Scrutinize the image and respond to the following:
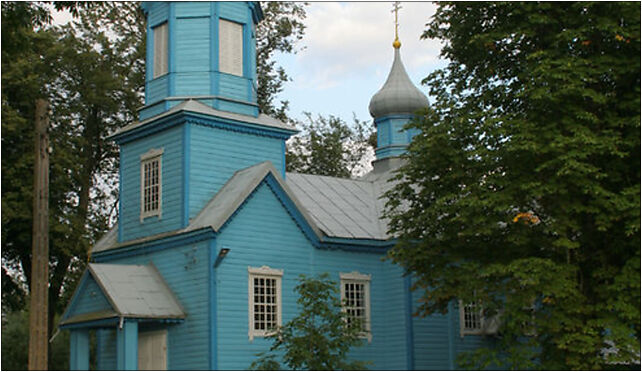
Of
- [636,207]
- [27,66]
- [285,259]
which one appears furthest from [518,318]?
[27,66]

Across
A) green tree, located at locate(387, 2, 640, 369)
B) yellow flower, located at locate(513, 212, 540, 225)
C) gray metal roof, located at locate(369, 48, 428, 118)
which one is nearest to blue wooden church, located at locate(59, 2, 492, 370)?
green tree, located at locate(387, 2, 640, 369)

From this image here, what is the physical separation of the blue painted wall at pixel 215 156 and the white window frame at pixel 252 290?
2093mm

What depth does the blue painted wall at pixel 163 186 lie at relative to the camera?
24219 mm

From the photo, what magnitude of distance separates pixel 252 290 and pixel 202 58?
6.27m

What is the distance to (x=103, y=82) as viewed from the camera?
3419cm

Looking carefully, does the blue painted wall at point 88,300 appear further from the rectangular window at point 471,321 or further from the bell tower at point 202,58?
the rectangular window at point 471,321

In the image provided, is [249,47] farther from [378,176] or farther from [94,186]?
[94,186]

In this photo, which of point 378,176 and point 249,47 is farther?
point 378,176

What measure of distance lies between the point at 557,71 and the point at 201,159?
9.28 metres

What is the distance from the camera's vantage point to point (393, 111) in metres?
33.4

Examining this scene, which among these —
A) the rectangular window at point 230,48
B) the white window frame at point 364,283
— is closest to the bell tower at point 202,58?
the rectangular window at point 230,48

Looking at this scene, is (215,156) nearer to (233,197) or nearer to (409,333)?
(233,197)

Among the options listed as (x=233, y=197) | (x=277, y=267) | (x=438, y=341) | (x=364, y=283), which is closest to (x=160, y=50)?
(x=233, y=197)

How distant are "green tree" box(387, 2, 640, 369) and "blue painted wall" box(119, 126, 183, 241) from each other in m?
5.98
